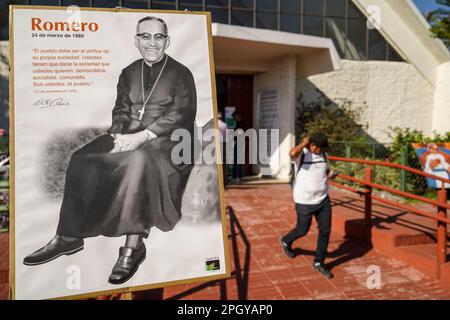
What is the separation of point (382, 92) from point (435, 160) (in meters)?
5.48

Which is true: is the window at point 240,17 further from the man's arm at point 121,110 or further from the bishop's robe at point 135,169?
the man's arm at point 121,110

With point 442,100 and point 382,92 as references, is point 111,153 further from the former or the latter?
point 442,100

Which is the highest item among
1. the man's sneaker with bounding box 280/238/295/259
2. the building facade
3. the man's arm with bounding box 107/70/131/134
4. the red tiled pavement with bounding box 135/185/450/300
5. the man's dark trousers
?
the building facade

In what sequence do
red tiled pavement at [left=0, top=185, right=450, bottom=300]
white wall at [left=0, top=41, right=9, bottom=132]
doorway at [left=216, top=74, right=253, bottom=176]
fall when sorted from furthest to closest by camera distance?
doorway at [left=216, top=74, right=253, bottom=176] → white wall at [left=0, top=41, right=9, bottom=132] → red tiled pavement at [left=0, top=185, right=450, bottom=300]

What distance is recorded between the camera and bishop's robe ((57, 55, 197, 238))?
209 centimetres

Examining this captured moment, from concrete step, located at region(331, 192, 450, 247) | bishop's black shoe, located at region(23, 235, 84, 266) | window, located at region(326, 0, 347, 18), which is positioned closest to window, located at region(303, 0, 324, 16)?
window, located at region(326, 0, 347, 18)

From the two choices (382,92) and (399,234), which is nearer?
(399,234)

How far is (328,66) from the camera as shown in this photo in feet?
28.1

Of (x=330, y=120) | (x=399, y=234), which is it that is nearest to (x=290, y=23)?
(x=330, y=120)

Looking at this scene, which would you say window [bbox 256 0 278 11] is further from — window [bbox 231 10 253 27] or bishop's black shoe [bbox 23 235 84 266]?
bishop's black shoe [bbox 23 235 84 266]

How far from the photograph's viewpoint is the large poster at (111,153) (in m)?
2.03

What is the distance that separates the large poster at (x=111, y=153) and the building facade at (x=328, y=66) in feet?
22.1

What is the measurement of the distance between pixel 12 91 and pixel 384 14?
13465 millimetres

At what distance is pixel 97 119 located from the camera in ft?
6.96
